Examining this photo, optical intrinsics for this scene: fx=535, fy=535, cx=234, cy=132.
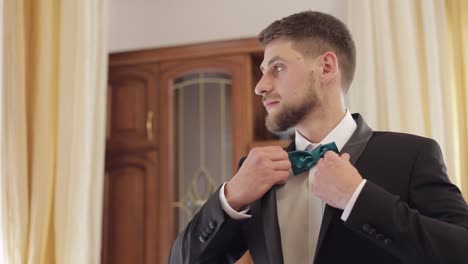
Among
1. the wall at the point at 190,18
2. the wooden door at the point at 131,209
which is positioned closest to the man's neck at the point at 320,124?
the wall at the point at 190,18

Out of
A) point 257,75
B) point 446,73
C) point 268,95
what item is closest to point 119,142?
point 257,75

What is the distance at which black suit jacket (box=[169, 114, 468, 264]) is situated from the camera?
0.87 m

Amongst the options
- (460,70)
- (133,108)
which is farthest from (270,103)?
(133,108)

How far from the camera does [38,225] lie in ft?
7.55

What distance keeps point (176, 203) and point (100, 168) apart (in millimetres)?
452

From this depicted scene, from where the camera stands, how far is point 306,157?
3.64 feet

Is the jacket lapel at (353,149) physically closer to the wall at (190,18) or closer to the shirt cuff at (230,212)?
the shirt cuff at (230,212)

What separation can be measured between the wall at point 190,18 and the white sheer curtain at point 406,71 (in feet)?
1.03

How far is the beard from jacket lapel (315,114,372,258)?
0.11 meters

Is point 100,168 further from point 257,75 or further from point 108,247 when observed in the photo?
point 257,75

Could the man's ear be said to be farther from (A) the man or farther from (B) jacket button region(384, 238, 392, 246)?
(B) jacket button region(384, 238, 392, 246)

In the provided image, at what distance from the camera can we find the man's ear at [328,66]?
119 centimetres

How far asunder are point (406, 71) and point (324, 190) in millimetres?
1497

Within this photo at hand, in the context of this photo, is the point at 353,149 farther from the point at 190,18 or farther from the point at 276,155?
the point at 190,18
